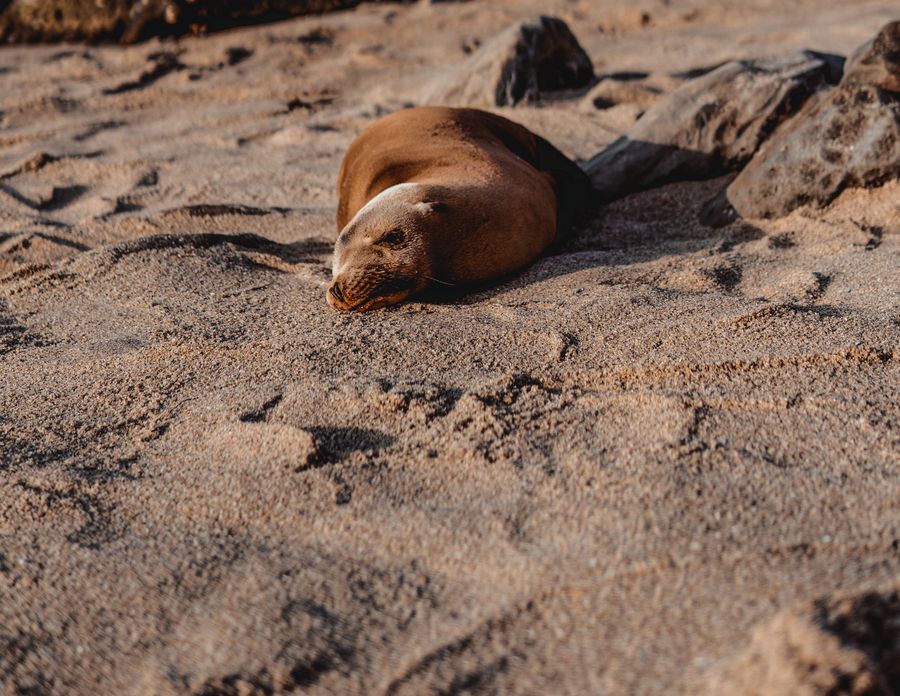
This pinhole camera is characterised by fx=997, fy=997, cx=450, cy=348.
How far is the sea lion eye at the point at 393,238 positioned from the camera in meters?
3.57

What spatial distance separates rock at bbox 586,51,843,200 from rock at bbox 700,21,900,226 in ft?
1.68

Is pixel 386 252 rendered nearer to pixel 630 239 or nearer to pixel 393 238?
pixel 393 238

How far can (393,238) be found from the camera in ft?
11.8

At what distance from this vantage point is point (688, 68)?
694cm

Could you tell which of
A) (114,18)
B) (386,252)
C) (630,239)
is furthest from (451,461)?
(114,18)

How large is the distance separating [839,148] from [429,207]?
186 cm

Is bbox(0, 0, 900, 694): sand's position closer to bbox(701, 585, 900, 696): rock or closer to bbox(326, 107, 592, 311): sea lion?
bbox(701, 585, 900, 696): rock

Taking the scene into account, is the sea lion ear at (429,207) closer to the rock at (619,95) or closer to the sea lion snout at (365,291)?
the sea lion snout at (365,291)

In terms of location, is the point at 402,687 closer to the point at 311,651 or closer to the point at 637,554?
the point at 311,651

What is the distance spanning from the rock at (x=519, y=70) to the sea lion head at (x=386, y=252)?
2753 millimetres

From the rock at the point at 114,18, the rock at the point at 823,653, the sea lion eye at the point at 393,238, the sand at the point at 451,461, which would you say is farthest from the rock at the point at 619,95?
the rock at the point at 823,653

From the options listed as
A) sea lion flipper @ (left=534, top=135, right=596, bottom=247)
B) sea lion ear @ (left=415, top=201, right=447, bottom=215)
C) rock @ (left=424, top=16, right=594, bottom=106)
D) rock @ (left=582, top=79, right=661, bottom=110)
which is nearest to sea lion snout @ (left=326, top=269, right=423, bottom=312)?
sea lion ear @ (left=415, top=201, right=447, bottom=215)

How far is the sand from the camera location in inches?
70.7

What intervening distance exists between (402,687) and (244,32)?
7.51 metres
